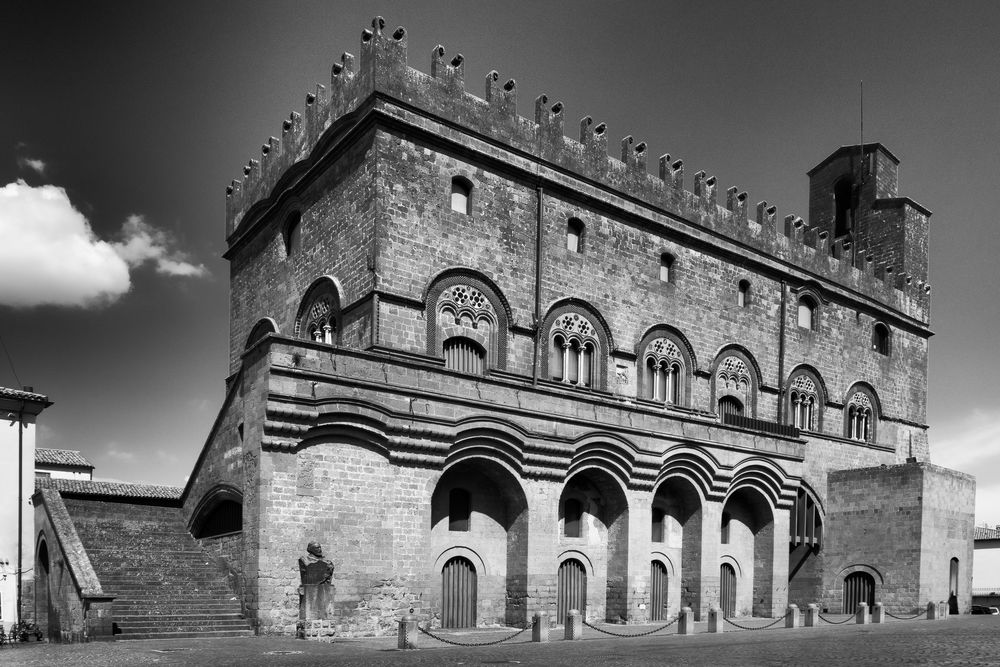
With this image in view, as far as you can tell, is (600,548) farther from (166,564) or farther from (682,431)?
(166,564)

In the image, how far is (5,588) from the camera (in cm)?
2462

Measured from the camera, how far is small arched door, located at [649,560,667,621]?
76.9 ft

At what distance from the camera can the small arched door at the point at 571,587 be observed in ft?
70.3

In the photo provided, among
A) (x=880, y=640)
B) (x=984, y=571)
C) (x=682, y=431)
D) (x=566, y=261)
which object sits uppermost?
(x=566, y=261)

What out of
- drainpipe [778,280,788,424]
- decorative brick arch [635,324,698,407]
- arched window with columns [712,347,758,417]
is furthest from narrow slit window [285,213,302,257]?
drainpipe [778,280,788,424]

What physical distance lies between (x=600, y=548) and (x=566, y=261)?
7.70 metres

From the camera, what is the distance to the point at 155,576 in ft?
55.6

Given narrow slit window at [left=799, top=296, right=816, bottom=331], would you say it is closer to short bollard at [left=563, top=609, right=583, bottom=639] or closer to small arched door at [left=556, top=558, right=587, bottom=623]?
small arched door at [left=556, top=558, right=587, bottom=623]

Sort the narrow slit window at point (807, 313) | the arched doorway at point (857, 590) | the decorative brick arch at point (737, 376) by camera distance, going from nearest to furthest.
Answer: the arched doorway at point (857, 590) → the decorative brick arch at point (737, 376) → the narrow slit window at point (807, 313)

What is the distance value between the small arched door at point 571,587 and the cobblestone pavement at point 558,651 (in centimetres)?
289

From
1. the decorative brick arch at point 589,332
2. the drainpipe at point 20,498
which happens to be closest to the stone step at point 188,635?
the decorative brick arch at point 589,332

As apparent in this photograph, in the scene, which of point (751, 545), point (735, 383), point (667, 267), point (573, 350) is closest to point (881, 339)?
point (735, 383)

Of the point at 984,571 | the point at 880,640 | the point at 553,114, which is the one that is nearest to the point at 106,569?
the point at 880,640

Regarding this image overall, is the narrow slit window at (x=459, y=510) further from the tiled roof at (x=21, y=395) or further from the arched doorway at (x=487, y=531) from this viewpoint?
the tiled roof at (x=21, y=395)
